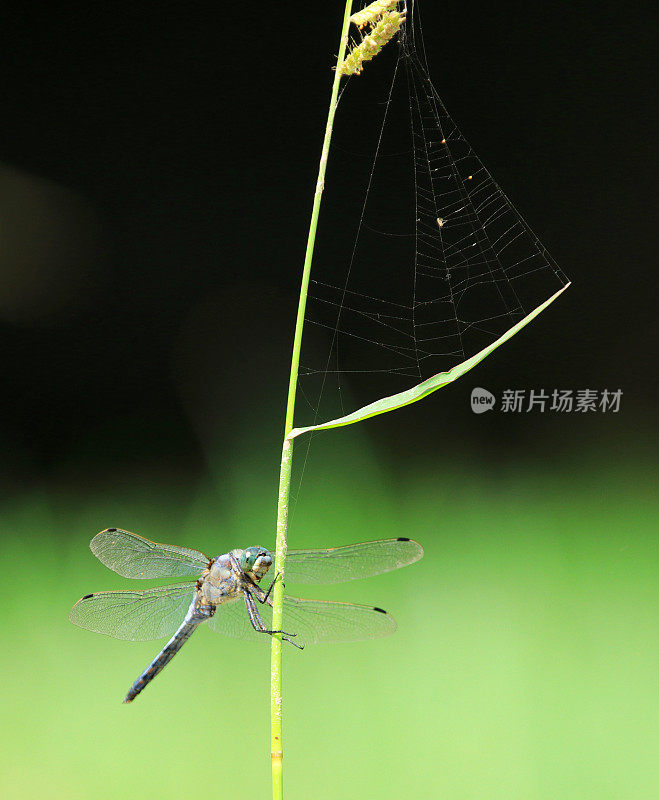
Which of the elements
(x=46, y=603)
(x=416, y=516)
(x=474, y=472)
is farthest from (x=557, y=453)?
(x=46, y=603)

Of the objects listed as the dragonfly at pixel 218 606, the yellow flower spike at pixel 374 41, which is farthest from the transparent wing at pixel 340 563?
the yellow flower spike at pixel 374 41

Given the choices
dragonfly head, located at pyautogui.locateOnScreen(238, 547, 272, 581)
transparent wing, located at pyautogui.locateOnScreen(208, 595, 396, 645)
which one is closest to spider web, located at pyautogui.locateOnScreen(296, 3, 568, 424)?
transparent wing, located at pyautogui.locateOnScreen(208, 595, 396, 645)

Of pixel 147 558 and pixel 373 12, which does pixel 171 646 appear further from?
pixel 373 12

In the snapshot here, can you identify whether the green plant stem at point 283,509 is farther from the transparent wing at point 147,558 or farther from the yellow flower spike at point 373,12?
the transparent wing at point 147,558

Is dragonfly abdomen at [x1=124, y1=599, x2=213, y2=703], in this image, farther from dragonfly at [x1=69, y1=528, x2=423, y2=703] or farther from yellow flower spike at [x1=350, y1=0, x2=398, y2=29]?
yellow flower spike at [x1=350, y1=0, x2=398, y2=29]

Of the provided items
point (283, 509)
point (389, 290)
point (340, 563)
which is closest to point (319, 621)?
point (340, 563)

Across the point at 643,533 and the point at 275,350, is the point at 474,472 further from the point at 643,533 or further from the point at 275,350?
the point at 275,350
